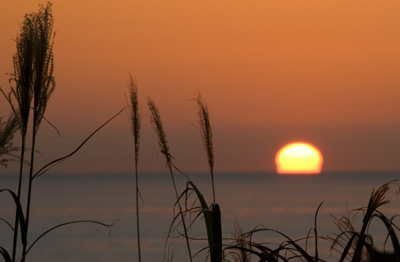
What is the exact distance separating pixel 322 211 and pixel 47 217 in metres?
30.0

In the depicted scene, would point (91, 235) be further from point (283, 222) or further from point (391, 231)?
point (391, 231)

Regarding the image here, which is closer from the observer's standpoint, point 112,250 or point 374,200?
point 374,200

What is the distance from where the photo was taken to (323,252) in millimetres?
37594

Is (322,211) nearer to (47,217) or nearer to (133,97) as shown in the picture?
(47,217)

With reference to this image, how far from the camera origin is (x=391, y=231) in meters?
1.98

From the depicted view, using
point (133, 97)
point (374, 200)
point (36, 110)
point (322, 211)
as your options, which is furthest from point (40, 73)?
point (322, 211)

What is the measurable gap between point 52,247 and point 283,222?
22065 millimetres

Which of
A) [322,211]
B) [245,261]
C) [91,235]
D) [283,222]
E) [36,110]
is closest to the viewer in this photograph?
[36,110]

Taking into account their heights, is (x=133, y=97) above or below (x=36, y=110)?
above

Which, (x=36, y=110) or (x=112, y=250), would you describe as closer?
(x=36, y=110)

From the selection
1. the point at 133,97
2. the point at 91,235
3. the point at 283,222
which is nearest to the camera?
the point at 133,97

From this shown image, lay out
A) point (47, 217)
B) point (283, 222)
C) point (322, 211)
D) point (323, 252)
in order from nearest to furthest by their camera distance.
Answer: point (323, 252), point (283, 222), point (47, 217), point (322, 211)

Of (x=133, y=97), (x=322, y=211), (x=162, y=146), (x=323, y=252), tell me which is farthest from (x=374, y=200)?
(x=322, y=211)

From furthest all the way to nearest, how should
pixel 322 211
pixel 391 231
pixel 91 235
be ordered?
1. pixel 322 211
2. pixel 91 235
3. pixel 391 231
